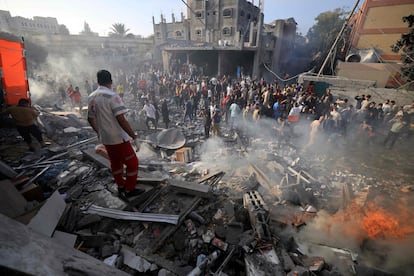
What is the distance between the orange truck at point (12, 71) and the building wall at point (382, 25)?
2328cm

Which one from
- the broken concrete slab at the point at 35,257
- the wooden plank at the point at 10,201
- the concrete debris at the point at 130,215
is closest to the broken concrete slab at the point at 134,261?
the concrete debris at the point at 130,215

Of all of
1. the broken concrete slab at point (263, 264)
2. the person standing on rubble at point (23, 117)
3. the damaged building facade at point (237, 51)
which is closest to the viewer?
the broken concrete slab at point (263, 264)

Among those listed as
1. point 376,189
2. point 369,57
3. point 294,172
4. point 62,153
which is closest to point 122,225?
point 62,153

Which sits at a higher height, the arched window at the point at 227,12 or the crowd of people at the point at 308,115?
the arched window at the point at 227,12

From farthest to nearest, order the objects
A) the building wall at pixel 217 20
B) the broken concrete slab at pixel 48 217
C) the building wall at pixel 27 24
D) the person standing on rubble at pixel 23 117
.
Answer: the building wall at pixel 27 24 < the building wall at pixel 217 20 < the person standing on rubble at pixel 23 117 < the broken concrete slab at pixel 48 217

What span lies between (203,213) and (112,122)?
218cm

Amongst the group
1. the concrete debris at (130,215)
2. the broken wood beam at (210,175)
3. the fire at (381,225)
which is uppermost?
the concrete debris at (130,215)

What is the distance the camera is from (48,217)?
2.62 m

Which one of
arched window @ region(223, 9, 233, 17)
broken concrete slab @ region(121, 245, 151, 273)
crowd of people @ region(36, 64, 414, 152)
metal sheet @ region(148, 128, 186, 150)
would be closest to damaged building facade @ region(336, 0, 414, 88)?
crowd of people @ region(36, 64, 414, 152)

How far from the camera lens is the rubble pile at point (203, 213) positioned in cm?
270

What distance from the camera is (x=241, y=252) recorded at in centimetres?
281

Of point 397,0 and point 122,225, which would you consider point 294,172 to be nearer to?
point 122,225

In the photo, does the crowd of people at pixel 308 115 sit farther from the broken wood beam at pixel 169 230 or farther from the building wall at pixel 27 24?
the building wall at pixel 27 24

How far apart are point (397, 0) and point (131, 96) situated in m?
22.0
